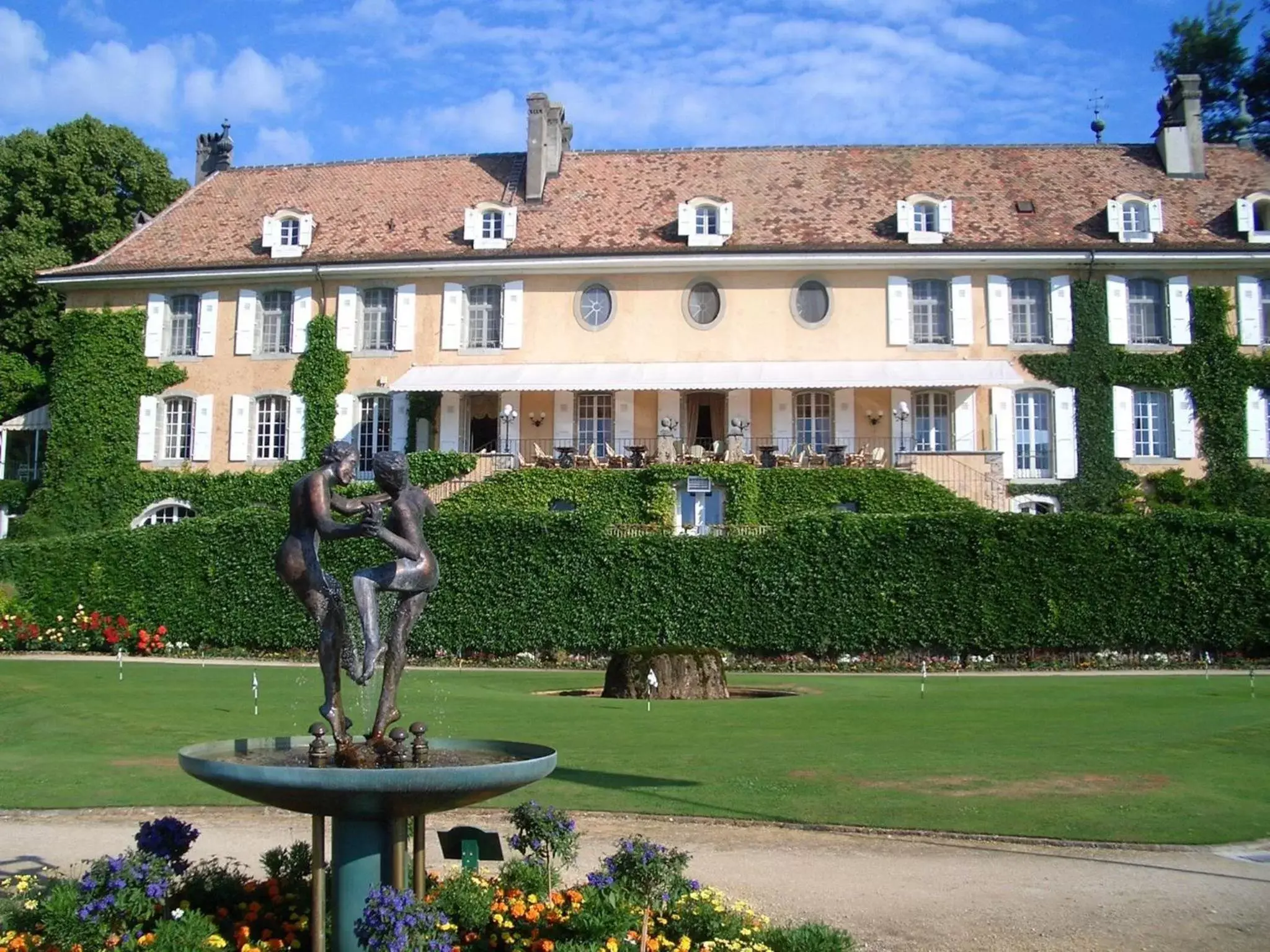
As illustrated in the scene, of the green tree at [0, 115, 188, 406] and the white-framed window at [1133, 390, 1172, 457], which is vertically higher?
the green tree at [0, 115, 188, 406]

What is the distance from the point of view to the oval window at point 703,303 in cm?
3362

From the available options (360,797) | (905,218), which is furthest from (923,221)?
(360,797)

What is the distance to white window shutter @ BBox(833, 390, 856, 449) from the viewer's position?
32.7 meters

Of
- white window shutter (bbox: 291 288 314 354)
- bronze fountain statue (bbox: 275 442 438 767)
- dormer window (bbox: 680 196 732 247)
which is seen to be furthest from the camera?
white window shutter (bbox: 291 288 314 354)

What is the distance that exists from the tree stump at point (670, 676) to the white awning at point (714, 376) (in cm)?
1250

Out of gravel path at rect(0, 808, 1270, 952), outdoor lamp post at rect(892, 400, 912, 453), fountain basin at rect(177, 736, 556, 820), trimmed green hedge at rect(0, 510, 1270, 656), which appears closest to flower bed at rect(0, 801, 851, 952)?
fountain basin at rect(177, 736, 556, 820)

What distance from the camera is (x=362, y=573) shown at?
300 inches

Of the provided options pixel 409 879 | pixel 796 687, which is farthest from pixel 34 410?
pixel 409 879

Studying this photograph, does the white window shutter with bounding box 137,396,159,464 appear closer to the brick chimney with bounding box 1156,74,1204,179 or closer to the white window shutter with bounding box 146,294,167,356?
the white window shutter with bounding box 146,294,167,356

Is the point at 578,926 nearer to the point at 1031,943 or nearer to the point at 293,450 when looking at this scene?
the point at 1031,943

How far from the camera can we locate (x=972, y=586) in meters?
25.7

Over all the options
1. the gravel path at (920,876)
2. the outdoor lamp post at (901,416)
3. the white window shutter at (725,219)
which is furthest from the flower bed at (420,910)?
the white window shutter at (725,219)

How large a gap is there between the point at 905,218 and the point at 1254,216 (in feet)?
30.1

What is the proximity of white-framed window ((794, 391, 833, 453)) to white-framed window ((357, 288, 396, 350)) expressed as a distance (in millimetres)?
11161
